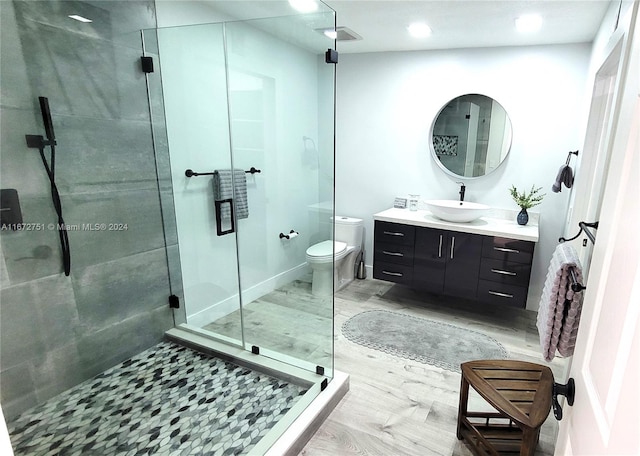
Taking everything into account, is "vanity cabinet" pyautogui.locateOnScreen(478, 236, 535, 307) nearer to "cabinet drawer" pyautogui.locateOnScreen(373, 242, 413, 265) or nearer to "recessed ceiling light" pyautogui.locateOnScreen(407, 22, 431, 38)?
"cabinet drawer" pyautogui.locateOnScreen(373, 242, 413, 265)

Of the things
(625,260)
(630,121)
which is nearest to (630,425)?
(625,260)

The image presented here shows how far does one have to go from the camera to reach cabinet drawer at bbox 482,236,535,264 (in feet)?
9.06

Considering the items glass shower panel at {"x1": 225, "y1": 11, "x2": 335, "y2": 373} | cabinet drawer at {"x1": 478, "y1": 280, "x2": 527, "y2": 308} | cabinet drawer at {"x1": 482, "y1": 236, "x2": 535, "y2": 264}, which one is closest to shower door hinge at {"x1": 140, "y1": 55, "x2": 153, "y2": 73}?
glass shower panel at {"x1": 225, "y1": 11, "x2": 335, "y2": 373}

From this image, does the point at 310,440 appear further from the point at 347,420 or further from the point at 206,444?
the point at 206,444

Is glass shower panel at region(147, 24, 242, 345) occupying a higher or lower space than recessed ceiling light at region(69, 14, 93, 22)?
lower

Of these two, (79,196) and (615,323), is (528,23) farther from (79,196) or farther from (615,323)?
(79,196)

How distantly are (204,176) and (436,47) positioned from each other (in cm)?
229

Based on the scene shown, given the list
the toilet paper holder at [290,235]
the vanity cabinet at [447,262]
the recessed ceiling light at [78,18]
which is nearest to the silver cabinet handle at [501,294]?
the vanity cabinet at [447,262]

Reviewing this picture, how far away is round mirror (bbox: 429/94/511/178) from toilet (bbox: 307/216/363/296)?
109 cm

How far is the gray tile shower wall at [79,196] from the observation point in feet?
5.79

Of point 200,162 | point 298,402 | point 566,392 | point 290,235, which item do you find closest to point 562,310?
point 566,392

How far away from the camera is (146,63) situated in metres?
2.29

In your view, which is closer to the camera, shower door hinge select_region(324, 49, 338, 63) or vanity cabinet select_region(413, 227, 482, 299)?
shower door hinge select_region(324, 49, 338, 63)

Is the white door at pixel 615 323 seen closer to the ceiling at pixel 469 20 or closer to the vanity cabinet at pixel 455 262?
the ceiling at pixel 469 20
